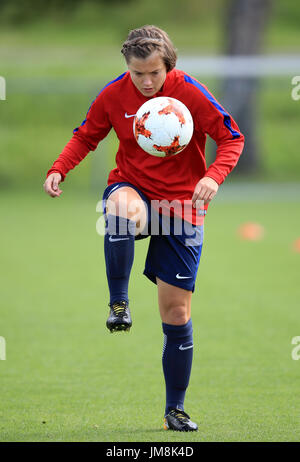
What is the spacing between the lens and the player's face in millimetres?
4062

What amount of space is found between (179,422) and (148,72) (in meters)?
1.83

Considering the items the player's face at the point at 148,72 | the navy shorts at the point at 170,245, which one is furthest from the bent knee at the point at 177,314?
the player's face at the point at 148,72

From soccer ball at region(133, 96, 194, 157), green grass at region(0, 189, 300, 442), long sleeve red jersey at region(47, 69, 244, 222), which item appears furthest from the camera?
green grass at region(0, 189, 300, 442)

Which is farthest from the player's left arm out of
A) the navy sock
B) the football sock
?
the navy sock

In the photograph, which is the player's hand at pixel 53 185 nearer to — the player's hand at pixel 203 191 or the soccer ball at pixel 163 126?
the soccer ball at pixel 163 126

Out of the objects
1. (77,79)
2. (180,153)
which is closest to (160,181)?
(180,153)

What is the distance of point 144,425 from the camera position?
4.59 meters

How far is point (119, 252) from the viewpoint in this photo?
4.22m

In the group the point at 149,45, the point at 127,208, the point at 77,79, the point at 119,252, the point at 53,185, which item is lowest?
the point at 119,252

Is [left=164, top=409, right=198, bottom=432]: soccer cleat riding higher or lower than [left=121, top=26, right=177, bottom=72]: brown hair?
lower

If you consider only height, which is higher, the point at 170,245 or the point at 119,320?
the point at 170,245

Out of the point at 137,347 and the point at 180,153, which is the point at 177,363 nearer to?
the point at 180,153

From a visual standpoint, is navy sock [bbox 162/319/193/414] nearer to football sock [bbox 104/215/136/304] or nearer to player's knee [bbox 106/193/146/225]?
football sock [bbox 104/215/136/304]

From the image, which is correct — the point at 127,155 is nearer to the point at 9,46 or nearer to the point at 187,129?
the point at 187,129
